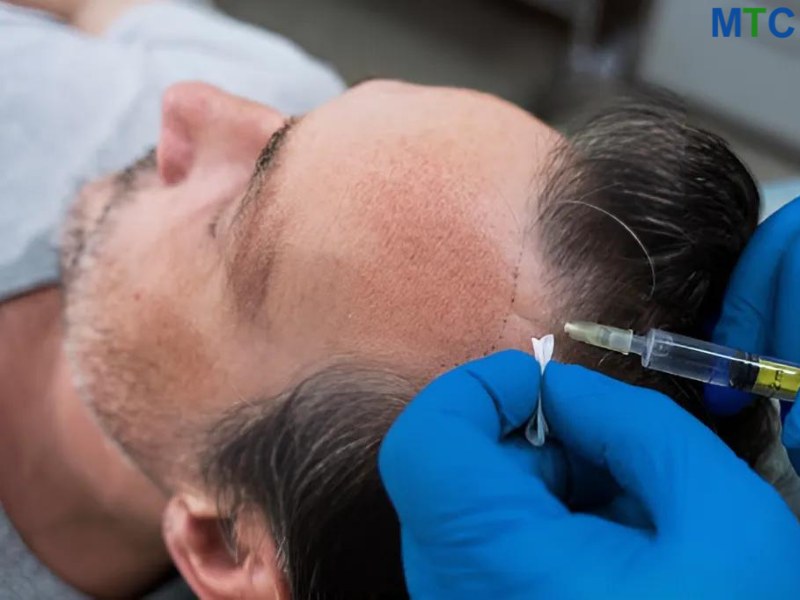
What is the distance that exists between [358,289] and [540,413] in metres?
0.18

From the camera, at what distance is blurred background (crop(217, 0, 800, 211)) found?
79.4 inches

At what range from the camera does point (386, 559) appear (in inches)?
29.8

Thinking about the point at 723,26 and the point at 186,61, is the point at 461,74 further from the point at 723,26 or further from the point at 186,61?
the point at 186,61

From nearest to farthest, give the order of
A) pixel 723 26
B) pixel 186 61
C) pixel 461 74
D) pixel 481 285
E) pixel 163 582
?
pixel 481 285 → pixel 163 582 → pixel 186 61 → pixel 723 26 → pixel 461 74

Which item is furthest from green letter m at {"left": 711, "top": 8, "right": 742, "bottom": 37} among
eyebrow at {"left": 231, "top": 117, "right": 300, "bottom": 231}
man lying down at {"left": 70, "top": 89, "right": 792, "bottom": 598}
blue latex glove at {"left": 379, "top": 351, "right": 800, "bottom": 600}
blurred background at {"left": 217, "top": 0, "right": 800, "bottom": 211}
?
blue latex glove at {"left": 379, "top": 351, "right": 800, "bottom": 600}

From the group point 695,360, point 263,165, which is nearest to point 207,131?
point 263,165

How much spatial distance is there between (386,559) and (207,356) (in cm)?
24

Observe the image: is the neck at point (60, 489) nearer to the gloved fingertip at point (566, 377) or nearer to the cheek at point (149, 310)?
the cheek at point (149, 310)

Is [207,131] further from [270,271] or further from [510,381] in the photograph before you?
[510,381]

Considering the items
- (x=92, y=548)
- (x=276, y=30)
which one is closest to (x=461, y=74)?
(x=276, y=30)

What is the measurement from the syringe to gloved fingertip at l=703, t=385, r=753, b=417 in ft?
0.19

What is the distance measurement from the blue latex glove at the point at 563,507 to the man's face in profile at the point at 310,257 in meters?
0.09

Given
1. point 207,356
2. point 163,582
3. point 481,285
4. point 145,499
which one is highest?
point 481,285

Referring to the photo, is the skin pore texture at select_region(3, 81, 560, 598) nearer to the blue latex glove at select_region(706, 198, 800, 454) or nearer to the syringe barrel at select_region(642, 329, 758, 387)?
the syringe barrel at select_region(642, 329, 758, 387)
